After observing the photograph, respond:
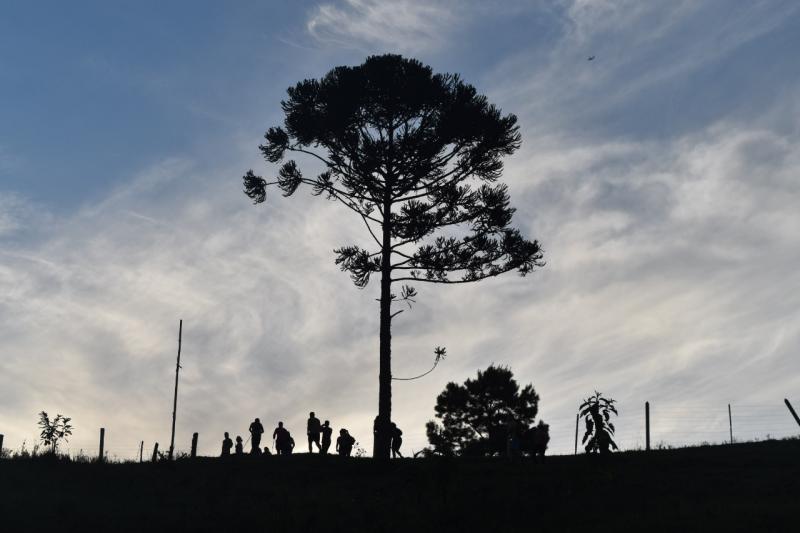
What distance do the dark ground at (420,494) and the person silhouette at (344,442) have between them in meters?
2.52

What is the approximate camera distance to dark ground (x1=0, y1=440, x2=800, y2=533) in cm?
1719

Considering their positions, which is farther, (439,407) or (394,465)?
(439,407)

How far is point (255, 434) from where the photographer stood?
31.7 m

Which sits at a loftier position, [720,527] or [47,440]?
[47,440]

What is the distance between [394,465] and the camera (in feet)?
88.9

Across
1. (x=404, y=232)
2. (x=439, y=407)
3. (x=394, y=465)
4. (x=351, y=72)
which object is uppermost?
(x=351, y=72)

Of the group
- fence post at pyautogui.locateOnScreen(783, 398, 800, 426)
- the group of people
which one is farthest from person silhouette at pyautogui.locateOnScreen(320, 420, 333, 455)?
fence post at pyautogui.locateOnScreen(783, 398, 800, 426)

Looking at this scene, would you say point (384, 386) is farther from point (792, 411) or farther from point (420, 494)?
point (792, 411)

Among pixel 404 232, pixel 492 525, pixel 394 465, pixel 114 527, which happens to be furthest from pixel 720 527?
pixel 404 232

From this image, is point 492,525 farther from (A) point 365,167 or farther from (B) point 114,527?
(A) point 365,167

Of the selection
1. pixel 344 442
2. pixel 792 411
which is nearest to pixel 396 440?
pixel 344 442

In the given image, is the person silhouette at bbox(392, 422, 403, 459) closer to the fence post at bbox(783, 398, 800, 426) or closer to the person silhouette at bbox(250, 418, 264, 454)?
the person silhouette at bbox(250, 418, 264, 454)

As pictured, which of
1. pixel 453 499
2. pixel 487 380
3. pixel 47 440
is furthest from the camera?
pixel 487 380

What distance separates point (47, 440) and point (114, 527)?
1577 cm
